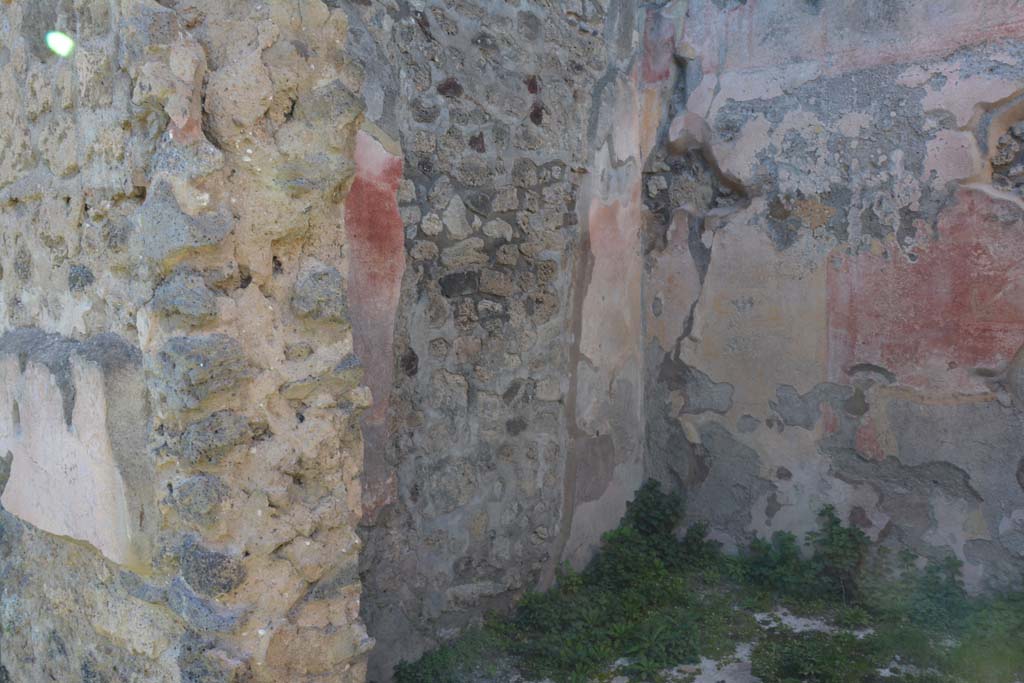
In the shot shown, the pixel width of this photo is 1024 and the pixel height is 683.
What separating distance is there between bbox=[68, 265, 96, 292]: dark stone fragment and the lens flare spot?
0.51m

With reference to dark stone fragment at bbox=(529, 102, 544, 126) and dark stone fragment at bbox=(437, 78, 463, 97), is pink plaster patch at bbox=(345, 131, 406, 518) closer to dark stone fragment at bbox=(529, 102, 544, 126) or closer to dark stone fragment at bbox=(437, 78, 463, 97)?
dark stone fragment at bbox=(437, 78, 463, 97)

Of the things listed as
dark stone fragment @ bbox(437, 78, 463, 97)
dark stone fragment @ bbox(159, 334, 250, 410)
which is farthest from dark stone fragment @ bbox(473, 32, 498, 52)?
dark stone fragment @ bbox(159, 334, 250, 410)

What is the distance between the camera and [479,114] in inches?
125

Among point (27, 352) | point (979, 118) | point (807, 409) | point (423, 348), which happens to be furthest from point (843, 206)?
point (27, 352)

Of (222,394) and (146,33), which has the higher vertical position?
(146,33)

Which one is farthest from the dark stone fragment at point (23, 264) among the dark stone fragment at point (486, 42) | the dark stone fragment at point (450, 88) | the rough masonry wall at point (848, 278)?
the rough masonry wall at point (848, 278)

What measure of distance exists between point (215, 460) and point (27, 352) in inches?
30.0

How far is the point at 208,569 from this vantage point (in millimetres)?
1761

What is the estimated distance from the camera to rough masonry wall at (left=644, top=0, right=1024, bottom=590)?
344 cm

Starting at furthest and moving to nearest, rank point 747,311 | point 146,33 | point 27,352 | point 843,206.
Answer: point 747,311, point 843,206, point 27,352, point 146,33

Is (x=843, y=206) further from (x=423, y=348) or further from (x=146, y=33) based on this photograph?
(x=146, y=33)

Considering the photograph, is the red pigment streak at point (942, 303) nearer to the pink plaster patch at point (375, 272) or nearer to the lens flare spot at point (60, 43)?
the pink plaster patch at point (375, 272)

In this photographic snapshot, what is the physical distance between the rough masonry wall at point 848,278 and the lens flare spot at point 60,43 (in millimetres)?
2757

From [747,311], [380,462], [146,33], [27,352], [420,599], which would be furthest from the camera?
[747,311]
